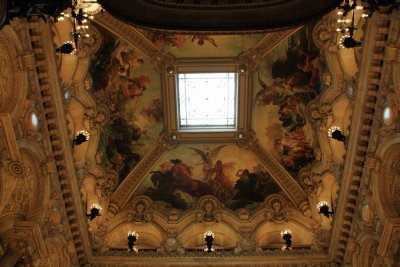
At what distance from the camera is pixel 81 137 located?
12.2m

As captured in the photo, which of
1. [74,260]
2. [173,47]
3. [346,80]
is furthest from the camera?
[173,47]

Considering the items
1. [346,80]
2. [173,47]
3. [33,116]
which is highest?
[173,47]

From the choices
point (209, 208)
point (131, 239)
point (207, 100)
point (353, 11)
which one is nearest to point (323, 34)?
point (353, 11)

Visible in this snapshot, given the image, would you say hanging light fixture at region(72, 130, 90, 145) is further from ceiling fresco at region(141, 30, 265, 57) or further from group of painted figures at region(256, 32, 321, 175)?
group of painted figures at region(256, 32, 321, 175)

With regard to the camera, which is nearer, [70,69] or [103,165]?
[70,69]

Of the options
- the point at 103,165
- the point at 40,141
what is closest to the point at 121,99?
the point at 103,165

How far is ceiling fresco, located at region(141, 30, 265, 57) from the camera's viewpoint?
1385 cm

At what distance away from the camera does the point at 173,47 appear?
1409 cm

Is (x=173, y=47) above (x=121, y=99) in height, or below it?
above

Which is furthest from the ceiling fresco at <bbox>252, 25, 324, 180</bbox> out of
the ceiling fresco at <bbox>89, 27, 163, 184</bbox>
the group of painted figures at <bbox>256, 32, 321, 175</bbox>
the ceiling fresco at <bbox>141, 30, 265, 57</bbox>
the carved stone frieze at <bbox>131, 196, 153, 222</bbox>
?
the carved stone frieze at <bbox>131, 196, 153, 222</bbox>

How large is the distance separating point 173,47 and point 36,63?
4.63m

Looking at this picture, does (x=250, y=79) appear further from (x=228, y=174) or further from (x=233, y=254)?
(x=233, y=254)

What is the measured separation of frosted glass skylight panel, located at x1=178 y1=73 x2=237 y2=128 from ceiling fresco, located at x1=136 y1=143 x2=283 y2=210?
0.83m

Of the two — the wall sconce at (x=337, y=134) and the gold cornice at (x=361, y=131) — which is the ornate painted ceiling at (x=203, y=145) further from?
the gold cornice at (x=361, y=131)
